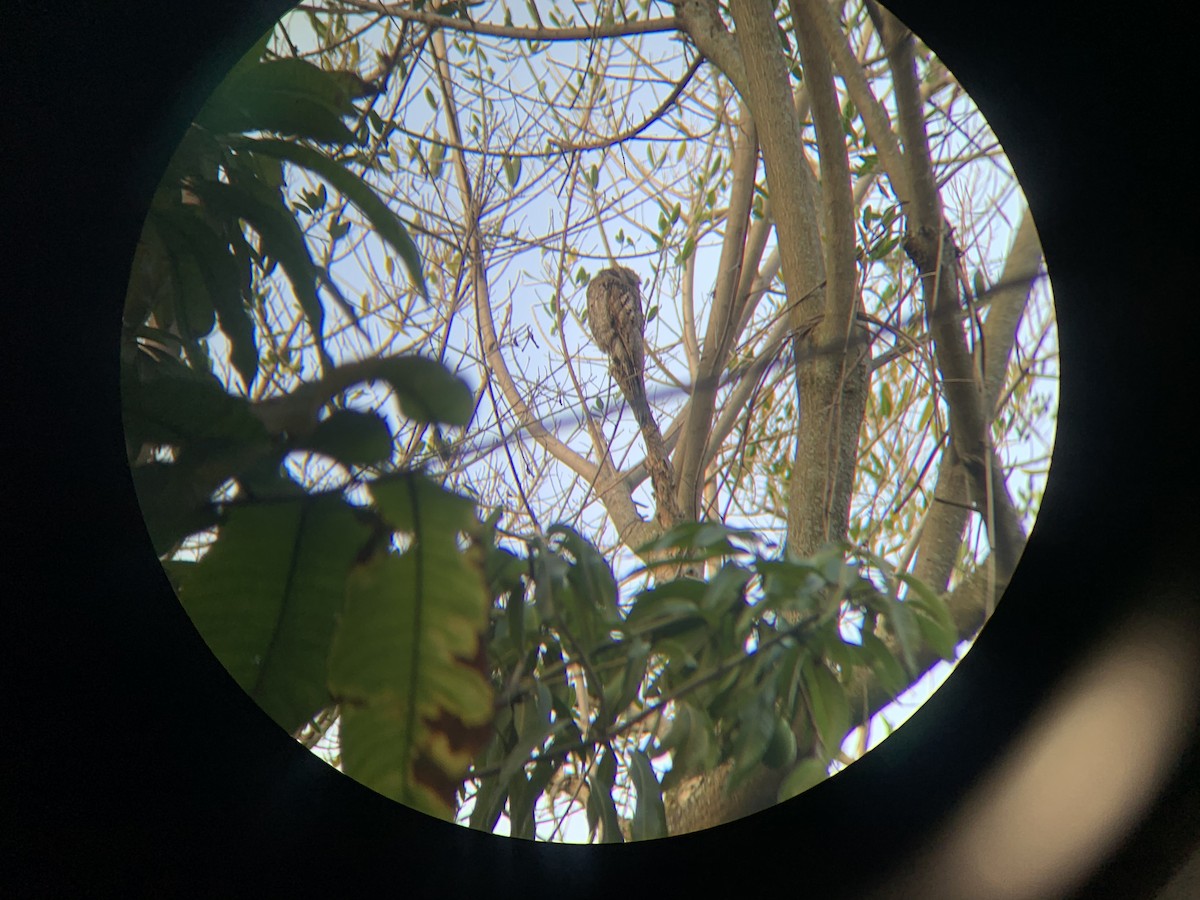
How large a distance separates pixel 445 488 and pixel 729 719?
0.30m

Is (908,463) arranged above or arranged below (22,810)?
above

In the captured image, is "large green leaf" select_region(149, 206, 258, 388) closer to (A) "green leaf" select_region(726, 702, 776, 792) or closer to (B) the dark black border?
(B) the dark black border

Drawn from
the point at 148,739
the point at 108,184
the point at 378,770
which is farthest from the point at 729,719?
the point at 108,184

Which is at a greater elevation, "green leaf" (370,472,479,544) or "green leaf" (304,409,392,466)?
"green leaf" (304,409,392,466)

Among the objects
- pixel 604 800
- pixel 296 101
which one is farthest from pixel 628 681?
pixel 296 101

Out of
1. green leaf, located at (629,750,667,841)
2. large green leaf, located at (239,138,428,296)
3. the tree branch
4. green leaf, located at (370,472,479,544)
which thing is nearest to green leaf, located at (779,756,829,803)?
green leaf, located at (629,750,667,841)

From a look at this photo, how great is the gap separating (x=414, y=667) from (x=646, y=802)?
23 cm

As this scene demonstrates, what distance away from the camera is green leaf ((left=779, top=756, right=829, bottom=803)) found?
792 mm

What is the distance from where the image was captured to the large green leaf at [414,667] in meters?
0.72

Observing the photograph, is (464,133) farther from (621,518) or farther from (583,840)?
(583,840)

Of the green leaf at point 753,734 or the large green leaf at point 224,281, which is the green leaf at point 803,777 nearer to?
the green leaf at point 753,734

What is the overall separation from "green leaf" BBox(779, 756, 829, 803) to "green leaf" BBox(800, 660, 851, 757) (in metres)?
0.02

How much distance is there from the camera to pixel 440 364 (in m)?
0.72

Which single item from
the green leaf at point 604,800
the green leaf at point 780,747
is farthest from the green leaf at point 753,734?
the green leaf at point 604,800
